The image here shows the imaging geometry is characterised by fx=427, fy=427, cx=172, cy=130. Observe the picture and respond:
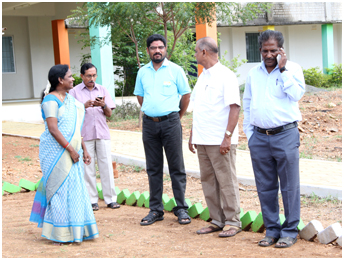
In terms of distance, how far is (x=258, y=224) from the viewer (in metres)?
4.44

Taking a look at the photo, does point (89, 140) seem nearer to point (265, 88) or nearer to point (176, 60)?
point (265, 88)

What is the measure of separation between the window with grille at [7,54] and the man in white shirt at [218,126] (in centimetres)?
1837

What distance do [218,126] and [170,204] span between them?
159cm

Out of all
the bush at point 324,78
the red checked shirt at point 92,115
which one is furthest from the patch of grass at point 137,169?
the bush at point 324,78

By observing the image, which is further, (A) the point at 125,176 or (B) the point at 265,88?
(A) the point at 125,176

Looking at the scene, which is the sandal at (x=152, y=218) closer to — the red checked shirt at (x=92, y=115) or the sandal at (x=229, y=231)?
the sandal at (x=229, y=231)

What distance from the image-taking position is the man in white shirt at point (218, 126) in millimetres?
4250

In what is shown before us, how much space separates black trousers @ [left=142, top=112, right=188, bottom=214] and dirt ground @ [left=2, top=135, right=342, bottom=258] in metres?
0.31

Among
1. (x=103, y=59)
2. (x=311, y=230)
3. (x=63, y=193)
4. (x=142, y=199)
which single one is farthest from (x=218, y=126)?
(x=103, y=59)

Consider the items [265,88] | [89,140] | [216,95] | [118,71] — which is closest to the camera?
[265,88]

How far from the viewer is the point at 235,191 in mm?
4379

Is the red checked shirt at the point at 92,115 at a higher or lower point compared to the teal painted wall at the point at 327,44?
lower

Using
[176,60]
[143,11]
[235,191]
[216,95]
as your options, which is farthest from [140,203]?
[176,60]

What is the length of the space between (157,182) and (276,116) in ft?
6.11
